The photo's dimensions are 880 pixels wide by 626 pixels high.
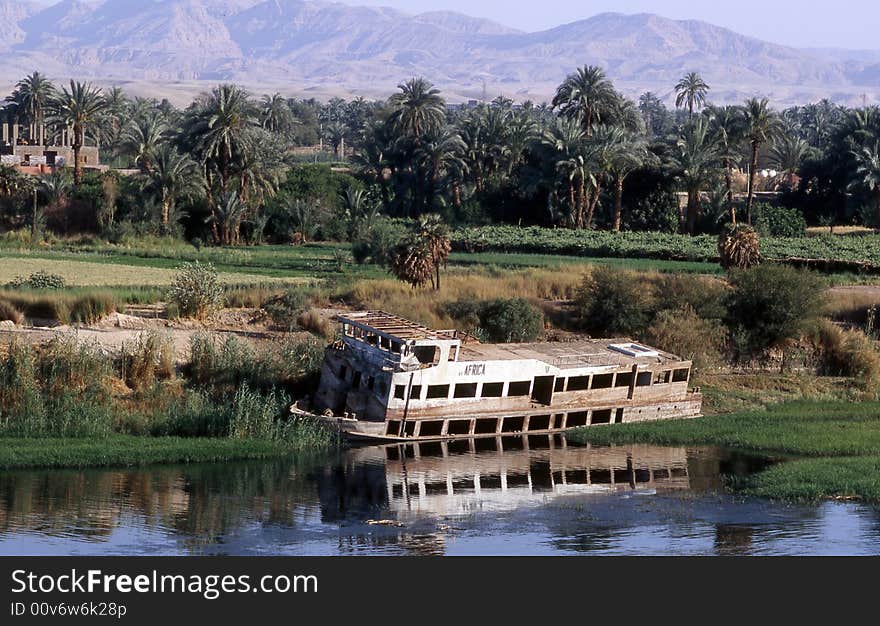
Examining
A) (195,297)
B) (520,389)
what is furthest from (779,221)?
(520,389)

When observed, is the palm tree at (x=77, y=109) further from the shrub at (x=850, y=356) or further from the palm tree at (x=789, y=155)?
the palm tree at (x=789, y=155)

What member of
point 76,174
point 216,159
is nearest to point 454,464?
point 216,159

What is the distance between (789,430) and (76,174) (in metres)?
64.8

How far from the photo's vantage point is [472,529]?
109 feet

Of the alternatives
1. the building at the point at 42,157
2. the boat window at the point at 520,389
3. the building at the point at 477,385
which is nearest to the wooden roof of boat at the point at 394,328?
the building at the point at 477,385

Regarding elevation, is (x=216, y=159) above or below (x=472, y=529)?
above

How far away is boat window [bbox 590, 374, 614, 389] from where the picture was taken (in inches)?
1836

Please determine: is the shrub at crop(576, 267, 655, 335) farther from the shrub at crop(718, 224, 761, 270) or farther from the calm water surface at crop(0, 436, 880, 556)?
the calm water surface at crop(0, 436, 880, 556)

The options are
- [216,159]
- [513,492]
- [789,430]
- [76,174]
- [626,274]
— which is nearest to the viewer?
[513,492]

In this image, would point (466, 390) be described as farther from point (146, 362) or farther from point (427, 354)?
point (146, 362)

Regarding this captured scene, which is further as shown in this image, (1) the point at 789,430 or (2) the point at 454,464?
(1) the point at 789,430

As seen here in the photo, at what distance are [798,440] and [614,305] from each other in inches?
547

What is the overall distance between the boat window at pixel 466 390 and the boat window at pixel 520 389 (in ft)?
4.17
